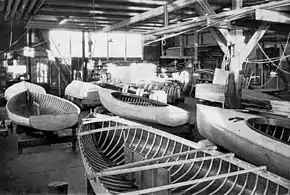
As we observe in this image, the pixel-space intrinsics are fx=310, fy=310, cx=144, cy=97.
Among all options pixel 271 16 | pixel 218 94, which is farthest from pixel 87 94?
pixel 271 16

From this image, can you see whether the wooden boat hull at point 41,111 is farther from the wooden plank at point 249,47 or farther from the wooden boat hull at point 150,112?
the wooden plank at point 249,47

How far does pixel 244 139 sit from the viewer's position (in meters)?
4.88

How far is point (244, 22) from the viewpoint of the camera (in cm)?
750

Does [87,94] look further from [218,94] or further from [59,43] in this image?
[59,43]

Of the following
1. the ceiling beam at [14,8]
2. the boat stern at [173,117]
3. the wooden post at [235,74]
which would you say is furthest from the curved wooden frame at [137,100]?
the ceiling beam at [14,8]

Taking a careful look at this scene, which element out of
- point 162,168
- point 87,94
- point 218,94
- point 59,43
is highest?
point 59,43

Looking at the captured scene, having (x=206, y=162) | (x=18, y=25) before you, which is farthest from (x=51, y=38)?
(x=206, y=162)

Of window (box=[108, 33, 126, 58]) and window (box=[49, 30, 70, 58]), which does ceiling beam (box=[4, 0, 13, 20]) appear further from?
window (box=[108, 33, 126, 58])

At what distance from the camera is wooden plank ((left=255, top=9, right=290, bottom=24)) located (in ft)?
21.4

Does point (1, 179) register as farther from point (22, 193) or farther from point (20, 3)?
point (20, 3)

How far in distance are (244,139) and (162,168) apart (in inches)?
71.1

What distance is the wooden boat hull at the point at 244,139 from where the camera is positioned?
13.8 ft

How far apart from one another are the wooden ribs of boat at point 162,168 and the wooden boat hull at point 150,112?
5.37 ft

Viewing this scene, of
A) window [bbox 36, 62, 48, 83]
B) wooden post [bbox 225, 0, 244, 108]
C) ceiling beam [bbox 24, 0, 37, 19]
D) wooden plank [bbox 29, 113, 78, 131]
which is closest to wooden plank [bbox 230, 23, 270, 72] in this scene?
wooden post [bbox 225, 0, 244, 108]
